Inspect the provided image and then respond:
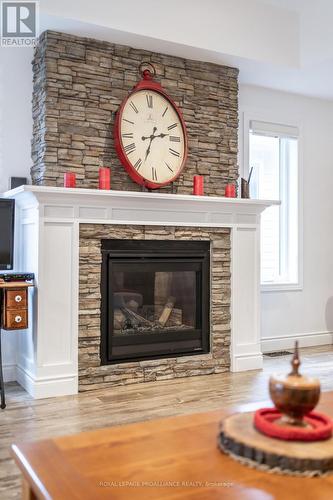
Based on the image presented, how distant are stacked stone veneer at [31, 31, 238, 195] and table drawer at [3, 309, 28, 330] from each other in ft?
3.13

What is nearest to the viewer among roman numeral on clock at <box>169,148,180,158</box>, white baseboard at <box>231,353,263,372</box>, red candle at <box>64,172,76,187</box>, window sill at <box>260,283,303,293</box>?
red candle at <box>64,172,76,187</box>

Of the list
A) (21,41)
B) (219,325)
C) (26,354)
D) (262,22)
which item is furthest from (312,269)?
(21,41)

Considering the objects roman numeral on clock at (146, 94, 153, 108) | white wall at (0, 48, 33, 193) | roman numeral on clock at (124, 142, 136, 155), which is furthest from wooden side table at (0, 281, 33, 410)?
roman numeral on clock at (146, 94, 153, 108)

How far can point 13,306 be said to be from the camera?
3428mm

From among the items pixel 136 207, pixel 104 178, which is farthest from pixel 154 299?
pixel 104 178

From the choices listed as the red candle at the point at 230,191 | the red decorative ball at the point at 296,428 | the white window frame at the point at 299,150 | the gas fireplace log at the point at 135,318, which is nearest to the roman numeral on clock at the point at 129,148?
the red candle at the point at 230,191

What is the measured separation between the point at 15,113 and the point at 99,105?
65 centimetres

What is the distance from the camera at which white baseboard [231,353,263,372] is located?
14.2 feet

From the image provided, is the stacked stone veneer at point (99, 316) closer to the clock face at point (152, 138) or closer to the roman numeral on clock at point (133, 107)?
the clock face at point (152, 138)

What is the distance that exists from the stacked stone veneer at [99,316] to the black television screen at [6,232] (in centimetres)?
48

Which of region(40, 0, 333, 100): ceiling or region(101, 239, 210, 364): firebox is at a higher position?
region(40, 0, 333, 100): ceiling

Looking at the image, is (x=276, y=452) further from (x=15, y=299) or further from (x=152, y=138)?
(x=152, y=138)

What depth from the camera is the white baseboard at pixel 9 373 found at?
397 cm

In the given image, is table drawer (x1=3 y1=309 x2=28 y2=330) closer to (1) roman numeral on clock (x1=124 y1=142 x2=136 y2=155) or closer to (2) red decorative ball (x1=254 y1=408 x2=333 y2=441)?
(1) roman numeral on clock (x1=124 y1=142 x2=136 y2=155)
